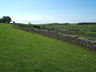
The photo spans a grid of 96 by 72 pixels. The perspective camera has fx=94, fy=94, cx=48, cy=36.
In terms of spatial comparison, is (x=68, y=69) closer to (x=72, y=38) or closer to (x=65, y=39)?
(x=72, y=38)

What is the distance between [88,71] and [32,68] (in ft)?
6.31

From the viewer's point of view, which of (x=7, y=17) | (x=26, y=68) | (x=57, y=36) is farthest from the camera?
(x=7, y=17)

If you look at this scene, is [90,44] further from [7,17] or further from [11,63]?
[7,17]

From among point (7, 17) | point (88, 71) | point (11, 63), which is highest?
point (7, 17)

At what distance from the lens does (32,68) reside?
3.10 metres

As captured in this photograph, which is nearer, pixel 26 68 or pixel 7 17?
pixel 26 68

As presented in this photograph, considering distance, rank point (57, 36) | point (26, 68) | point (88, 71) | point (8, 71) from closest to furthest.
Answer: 1. point (8, 71)
2. point (26, 68)
3. point (88, 71)
4. point (57, 36)

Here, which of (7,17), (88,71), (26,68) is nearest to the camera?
(26,68)

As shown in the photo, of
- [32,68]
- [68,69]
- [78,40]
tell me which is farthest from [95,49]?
[32,68]

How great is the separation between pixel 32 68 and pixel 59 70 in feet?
2.93

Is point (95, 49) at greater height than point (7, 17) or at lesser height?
lesser

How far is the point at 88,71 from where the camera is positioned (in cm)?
326

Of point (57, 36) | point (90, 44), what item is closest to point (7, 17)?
point (57, 36)

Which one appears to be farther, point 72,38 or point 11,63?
point 72,38
